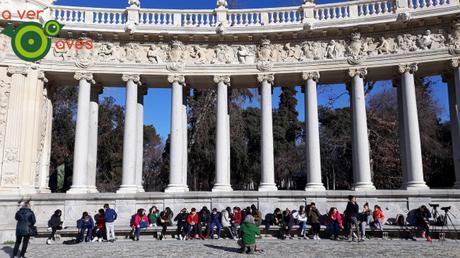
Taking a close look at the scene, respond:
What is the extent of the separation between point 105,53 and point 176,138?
1130cm

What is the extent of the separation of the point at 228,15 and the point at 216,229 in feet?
74.6

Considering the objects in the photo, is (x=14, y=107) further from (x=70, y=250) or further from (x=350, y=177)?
(x=350, y=177)

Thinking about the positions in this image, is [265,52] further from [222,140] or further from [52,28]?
[52,28]

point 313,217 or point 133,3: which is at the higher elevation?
point 133,3

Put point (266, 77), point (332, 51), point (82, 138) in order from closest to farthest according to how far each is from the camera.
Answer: point (82, 138) < point (332, 51) < point (266, 77)

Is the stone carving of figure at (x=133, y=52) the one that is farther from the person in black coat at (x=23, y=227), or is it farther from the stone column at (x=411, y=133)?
the stone column at (x=411, y=133)

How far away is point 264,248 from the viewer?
27.2 meters

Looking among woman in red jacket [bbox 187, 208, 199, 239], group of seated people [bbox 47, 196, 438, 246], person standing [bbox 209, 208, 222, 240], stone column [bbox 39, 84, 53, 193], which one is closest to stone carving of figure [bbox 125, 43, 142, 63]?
stone column [bbox 39, 84, 53, 193]

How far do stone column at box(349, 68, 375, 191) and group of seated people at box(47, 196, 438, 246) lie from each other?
5.19 meters

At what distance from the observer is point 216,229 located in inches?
1341

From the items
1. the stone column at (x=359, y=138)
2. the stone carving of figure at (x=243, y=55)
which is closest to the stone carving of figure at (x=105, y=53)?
the stone carving of figure at (x=243, y=55)

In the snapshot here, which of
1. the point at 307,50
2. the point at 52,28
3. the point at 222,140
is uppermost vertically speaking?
the point at 52,28

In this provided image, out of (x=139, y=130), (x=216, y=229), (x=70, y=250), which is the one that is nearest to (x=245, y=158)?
(x=139, y=130)

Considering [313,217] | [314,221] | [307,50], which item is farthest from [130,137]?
[307,50]
